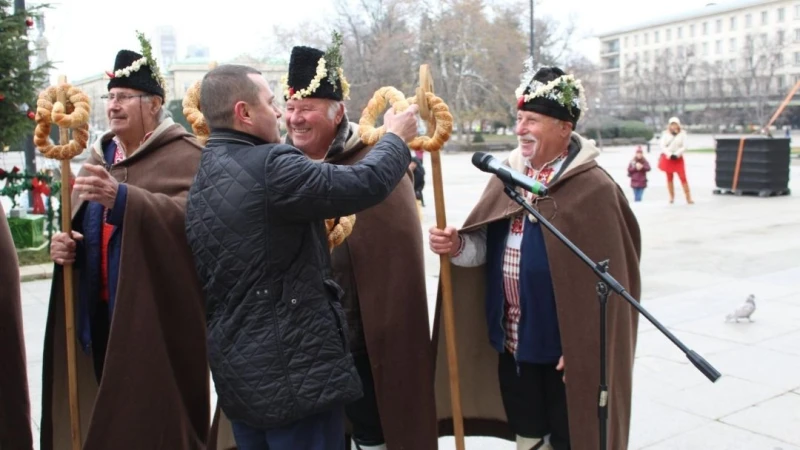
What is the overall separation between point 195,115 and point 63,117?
2.09 ft

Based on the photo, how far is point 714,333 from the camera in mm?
6746

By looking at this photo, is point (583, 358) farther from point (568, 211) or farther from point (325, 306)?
point (325, 306)

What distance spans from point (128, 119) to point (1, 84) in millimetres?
7625

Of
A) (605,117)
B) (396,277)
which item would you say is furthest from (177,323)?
(605,117)

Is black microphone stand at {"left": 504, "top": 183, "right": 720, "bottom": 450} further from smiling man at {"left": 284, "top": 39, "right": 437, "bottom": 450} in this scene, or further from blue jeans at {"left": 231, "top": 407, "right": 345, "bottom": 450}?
blue jeans at {"left": 231, "top": 407, "right": 345, "bottom": 450}

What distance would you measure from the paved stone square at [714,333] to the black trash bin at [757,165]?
2.27m

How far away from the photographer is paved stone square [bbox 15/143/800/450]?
4.67 m

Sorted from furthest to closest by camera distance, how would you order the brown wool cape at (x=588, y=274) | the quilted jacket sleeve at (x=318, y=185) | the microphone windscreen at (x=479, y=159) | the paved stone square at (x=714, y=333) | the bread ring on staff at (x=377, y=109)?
the paved stone square at (x=714, y=333) → the brown wool cape at (x=588, y=274) → the microphone windscreen at (x=479, y=159) → the bread ring on staff at (x=377, y=109) → the quilted jacket sleeve at (x=318, y=185)

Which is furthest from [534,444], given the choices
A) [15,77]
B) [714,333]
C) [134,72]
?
[15,77]

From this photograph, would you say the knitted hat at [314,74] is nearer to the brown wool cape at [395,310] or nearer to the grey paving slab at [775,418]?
the brown wool cape at [395,310]

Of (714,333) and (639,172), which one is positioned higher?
(639,172)

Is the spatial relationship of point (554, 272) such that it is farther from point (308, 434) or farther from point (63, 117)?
point (63, 117)

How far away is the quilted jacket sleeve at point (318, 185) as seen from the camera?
245 centimetres

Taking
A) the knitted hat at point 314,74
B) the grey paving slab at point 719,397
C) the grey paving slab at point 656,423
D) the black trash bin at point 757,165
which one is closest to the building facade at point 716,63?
the black trash bin at point 757,165
